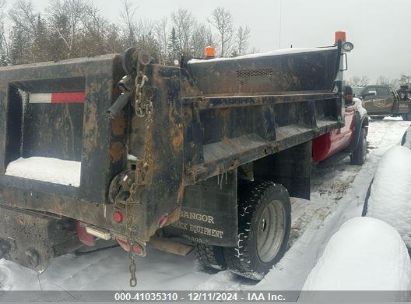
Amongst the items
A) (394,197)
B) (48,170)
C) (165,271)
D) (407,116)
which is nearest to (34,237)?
(48,170)

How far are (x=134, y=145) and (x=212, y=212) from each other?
1.10 metres

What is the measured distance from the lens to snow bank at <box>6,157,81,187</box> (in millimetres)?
2283

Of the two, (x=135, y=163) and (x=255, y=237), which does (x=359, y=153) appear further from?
(x=135, y=163)

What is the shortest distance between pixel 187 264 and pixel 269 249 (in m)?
0.77

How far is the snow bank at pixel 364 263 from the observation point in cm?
191

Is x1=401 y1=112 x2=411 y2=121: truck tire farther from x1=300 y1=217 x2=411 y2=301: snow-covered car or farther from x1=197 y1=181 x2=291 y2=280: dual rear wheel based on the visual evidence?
x1=300 y1=217 x2=411 y2=301: snow-covered car

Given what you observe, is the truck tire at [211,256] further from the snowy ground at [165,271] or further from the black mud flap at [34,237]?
the black mud flap at [34,237]

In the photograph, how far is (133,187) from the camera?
198 centimetres

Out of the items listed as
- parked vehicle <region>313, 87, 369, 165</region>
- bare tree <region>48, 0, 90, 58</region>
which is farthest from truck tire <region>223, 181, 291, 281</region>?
bare tree <region>48, 0, 90, 58</region>

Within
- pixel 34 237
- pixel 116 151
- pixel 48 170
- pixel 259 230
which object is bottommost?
pixel 259 230

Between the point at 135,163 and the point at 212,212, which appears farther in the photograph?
the point at 212,212

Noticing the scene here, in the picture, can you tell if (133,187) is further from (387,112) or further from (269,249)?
(387,112)

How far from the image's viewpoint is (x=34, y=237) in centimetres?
246

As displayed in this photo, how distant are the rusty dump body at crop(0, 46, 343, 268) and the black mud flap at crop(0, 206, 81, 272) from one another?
12mm
